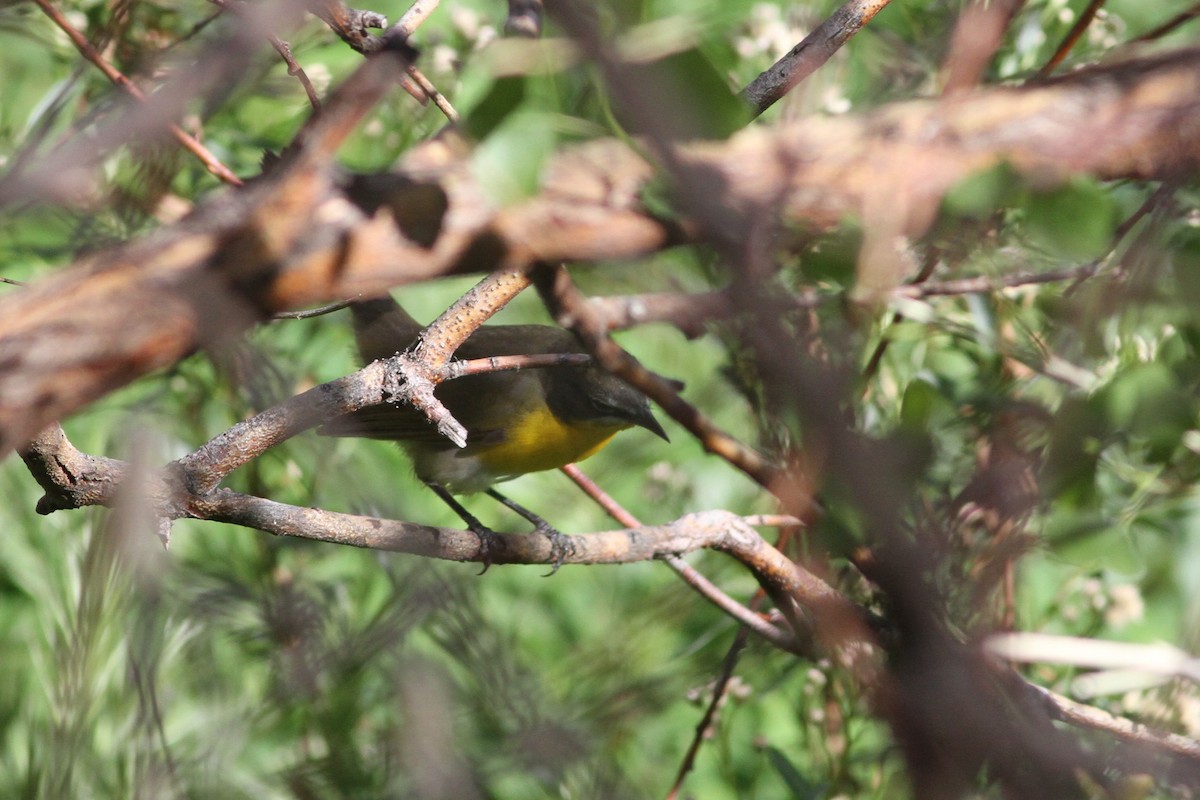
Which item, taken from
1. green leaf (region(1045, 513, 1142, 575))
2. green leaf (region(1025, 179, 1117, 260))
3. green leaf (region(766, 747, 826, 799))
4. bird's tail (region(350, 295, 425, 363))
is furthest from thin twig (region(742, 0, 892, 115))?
bird's tail (region(350, 295, 425, 363))

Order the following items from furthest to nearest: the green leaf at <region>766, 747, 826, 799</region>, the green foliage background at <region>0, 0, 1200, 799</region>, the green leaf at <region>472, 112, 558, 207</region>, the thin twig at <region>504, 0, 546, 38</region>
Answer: the green leaf at <region>766, 747, 826, 799</region>, the thin twig at <region>504, 0, 546, 38</region>, the green foliage background at <region>0, 0, 1200, 799</region>, the green leaf at <region>472, 112, 558, 207</region>

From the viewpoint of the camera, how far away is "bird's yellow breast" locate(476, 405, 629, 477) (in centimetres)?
346

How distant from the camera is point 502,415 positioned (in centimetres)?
349

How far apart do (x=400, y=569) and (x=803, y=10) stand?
153cm

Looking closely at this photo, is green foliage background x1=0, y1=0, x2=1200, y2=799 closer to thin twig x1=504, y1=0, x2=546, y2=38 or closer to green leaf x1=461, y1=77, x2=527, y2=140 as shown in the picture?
green leaf x1=461, y1=77, x2=527, y2=140

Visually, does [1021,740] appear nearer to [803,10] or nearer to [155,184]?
[155,184]

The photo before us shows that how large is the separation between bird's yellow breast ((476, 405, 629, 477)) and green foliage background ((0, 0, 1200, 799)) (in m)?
0.15

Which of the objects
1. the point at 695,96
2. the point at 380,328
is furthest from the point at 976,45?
the point at 380,328

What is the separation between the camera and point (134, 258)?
0.79 meters

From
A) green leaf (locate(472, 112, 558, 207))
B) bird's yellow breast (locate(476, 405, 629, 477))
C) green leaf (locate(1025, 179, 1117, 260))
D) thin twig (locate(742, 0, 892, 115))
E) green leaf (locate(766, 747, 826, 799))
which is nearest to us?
green leaf (locate(472, 112, 558, 207))

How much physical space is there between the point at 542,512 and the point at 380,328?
951 millimetres

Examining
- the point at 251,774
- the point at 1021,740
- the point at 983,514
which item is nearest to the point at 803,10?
the point at 983,514

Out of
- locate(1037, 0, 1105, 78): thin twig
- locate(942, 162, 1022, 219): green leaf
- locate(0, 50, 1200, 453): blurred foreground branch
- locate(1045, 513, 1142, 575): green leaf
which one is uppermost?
locate(0, 50, 1200, 453): blurred foreground branch

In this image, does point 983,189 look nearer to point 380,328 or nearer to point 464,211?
point 464,211
